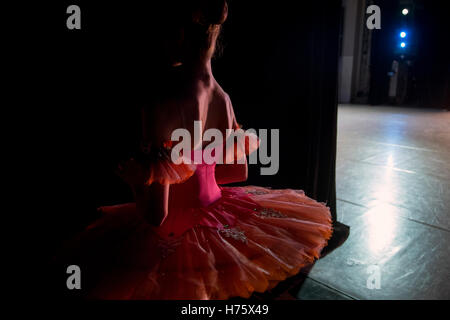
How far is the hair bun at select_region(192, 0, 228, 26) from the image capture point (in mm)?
880

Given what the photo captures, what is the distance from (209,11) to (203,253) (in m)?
0.71

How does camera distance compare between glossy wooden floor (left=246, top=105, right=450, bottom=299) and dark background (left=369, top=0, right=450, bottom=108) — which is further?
dark background (left=369, top=0, right=450, bottom=108)

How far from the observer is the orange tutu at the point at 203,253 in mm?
906

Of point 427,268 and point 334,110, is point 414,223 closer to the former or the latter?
point 427,268

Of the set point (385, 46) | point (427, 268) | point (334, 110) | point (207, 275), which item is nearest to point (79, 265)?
point (207, 275)

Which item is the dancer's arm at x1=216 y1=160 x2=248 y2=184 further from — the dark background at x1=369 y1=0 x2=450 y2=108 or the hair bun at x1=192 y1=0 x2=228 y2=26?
the dark background at x1=369 y1=0 x2=450 y2=108

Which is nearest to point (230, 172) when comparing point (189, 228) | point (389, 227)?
point (189, 228)

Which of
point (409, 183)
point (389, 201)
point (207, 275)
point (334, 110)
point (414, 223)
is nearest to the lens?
point (207, 275)

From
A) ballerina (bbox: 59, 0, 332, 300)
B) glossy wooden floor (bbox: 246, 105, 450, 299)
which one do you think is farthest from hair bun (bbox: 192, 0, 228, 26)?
glossy wooden floor (bbox: 246, 105, 450, 299)

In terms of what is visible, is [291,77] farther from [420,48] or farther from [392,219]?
[420,48]

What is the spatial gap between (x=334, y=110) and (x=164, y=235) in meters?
1.42

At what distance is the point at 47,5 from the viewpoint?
115 centimetres

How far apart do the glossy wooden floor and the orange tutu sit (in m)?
0.64

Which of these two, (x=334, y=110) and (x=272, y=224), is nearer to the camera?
(x=272, y=224)
